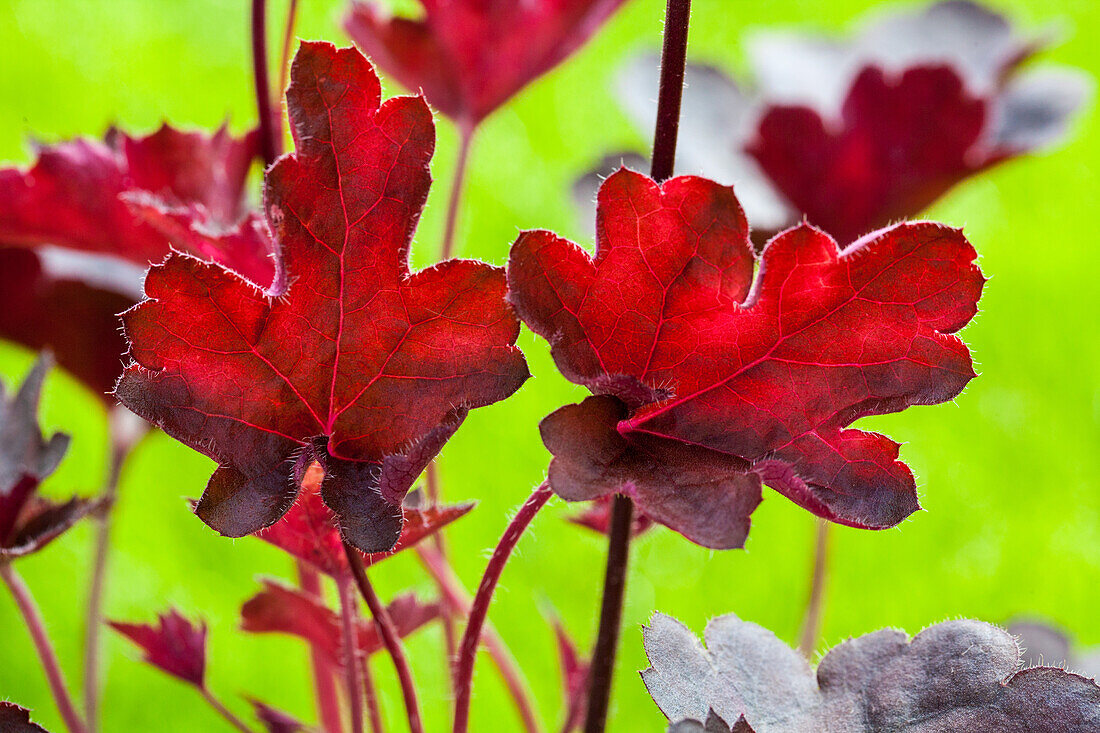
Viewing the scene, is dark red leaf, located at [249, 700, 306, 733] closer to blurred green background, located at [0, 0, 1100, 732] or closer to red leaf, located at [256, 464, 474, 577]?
red leaf, located at [256, 464, 474, 577]

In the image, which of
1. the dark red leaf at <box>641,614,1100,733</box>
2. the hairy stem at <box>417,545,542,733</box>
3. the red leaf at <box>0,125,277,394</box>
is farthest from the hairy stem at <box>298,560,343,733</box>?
the dark red leaf at <box>641,614,1100,733</box>

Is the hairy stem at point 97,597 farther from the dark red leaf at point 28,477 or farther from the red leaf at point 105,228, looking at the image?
the dark red leaf at point 28,477

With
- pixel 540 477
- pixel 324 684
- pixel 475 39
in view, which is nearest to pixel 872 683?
pixel 324 684

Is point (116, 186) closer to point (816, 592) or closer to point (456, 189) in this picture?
point (456, 189)

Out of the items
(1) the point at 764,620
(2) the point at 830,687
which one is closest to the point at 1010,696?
(2) the point at 830,687

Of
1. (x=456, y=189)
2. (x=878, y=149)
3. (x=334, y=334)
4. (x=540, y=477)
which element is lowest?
(x=334, y=334)

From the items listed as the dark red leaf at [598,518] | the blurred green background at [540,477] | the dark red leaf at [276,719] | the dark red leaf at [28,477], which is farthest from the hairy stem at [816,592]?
the dark red leaf at [28,477]
